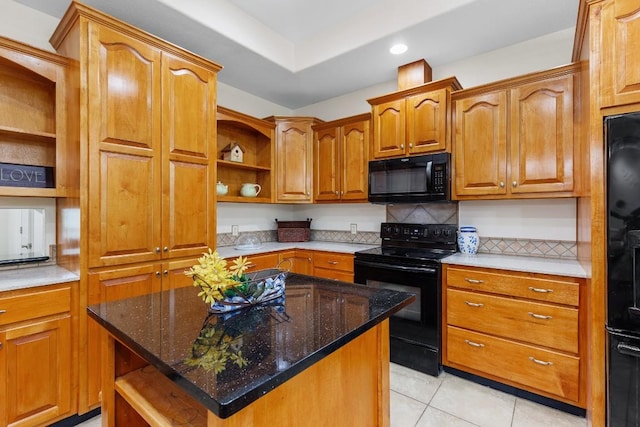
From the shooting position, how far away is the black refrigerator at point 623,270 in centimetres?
145

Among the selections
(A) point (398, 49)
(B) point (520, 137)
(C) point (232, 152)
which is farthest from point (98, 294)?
(B) point (520, 137)

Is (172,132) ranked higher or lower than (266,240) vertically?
higher

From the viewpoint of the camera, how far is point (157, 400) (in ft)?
3.39

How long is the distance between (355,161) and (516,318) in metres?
1.95

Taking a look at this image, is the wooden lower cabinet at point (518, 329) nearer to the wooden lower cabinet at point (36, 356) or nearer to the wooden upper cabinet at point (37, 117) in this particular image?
the wooden lower cabinet at point (36, 356)

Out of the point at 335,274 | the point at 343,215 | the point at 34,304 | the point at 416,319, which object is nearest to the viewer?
the point at 34,304

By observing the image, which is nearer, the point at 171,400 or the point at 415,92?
the point at 171,400

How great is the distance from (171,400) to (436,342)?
6.47ft

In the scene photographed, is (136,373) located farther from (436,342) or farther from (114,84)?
(436,342)

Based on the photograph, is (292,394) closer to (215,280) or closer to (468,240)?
(215,280)

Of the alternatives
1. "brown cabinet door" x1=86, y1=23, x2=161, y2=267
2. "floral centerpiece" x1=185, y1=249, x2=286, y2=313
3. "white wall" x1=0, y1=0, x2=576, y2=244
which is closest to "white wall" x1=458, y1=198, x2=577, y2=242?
"white wall" x1=0, y1=0, x2=576, y2=244

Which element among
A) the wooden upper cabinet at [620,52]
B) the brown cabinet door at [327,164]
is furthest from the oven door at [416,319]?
the wooden upper cabinet at [620,52]

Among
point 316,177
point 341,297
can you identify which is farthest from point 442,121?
point 341,297

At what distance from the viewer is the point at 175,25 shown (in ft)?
7.59
